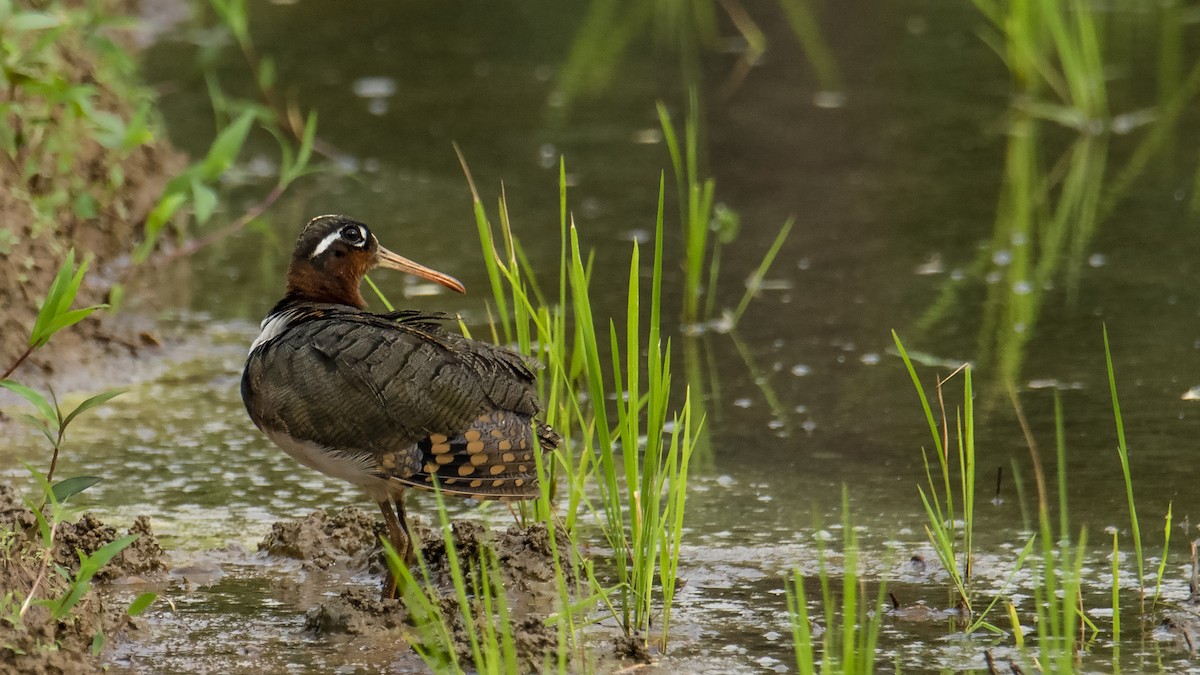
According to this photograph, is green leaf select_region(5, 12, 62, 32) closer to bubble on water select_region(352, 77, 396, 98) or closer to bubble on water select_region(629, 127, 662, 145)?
bubble on water select_region(629, 127, 662, 145)

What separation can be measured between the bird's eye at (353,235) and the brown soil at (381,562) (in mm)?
713

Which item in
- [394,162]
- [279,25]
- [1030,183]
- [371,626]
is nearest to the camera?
[371,626]

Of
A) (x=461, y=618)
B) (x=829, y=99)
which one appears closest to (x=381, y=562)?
(x=461, y=618)

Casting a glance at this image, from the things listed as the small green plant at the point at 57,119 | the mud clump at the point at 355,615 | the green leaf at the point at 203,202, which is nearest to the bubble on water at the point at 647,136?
the small green plant at the point at 57,119

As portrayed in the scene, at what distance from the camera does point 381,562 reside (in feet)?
14.2

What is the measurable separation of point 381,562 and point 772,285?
2799mm

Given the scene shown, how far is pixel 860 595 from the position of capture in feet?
13.4

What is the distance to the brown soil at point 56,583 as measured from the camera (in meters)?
3.47

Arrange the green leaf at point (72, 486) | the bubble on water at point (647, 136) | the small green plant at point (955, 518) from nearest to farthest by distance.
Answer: the green leaf at point (72, 486) → the small green plant at point (955, 518) → the bubble on water at point (647, 136)

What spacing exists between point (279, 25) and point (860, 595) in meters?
8.00

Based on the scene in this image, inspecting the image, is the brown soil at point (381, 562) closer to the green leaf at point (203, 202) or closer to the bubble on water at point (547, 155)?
the green leaf at point (203, 202)

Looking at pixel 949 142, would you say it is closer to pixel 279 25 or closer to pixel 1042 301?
pixel 1042 301

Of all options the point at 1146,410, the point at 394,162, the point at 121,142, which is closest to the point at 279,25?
the point at 394,162

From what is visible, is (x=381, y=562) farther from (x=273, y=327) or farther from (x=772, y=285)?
(x=772, y=285)
